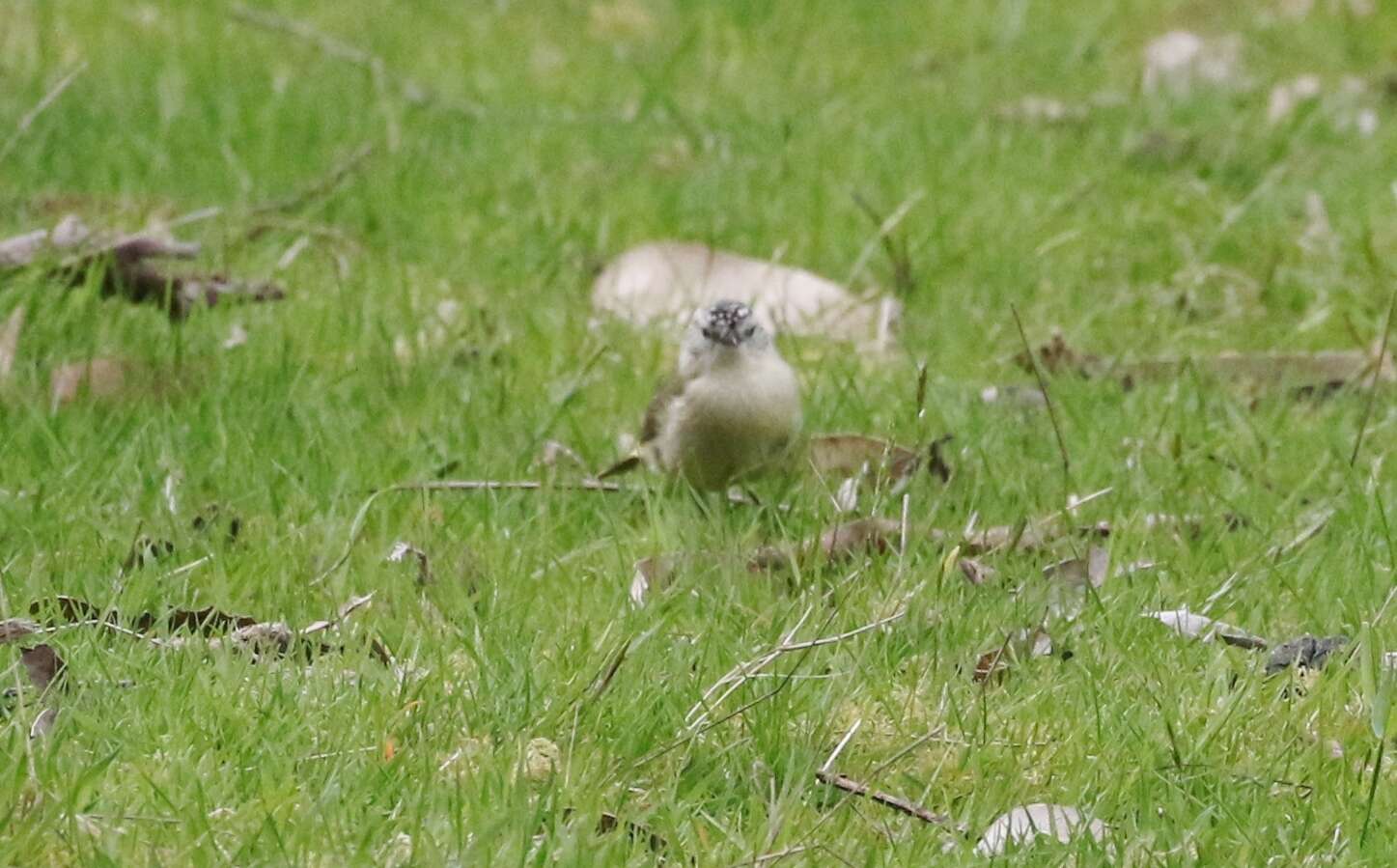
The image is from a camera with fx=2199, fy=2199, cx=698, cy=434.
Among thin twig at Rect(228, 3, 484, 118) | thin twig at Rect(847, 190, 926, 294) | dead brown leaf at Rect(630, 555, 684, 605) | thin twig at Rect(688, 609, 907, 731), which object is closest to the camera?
thin twig at Rect(688, 609, 907, 731)

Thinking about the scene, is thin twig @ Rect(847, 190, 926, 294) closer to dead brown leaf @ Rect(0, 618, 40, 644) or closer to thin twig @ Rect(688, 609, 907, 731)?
thin twig @ Rect(688, 609, 907, 731)

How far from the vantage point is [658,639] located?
3.93 m

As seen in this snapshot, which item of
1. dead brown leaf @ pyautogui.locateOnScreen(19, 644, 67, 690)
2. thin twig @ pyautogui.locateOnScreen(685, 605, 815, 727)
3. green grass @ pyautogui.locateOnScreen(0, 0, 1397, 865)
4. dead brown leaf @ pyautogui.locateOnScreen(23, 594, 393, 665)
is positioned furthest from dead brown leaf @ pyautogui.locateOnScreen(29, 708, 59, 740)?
thin twig @ pyautogui.locateOnScreen(685, 605, 815, 727)

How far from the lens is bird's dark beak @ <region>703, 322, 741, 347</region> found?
5.24m

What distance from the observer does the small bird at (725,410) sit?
200 inches

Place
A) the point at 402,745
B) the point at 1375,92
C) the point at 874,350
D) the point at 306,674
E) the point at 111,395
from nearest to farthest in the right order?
the point at 402,745
the point at 306,674
the point at 111,395
the point at 874,350
the point at 1375,92

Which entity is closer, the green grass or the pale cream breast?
the green grass

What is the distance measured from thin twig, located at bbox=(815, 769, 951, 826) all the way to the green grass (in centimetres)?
2

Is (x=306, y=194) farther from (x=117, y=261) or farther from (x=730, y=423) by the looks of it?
(x=730, y=423)

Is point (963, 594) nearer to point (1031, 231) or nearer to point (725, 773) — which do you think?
point (725, 773)

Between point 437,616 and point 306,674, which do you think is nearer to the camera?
point 306,674

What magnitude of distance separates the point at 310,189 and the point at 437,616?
3042 millimetres

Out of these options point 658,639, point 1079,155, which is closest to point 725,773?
point 658,639

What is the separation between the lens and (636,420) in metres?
5.61
